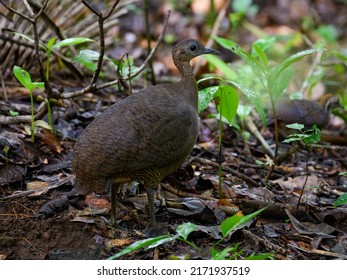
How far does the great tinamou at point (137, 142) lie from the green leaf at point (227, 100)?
0.95 ft

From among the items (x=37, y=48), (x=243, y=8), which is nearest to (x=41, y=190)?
(x=37, y=48)

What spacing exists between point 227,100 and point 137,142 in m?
0.91

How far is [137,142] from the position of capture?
3930 mm

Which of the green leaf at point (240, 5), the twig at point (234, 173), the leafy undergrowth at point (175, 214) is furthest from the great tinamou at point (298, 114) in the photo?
the green leaf at point (240, 5)

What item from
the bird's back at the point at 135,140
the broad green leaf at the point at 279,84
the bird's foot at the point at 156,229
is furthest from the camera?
the broad green leaf at the point at 279,84

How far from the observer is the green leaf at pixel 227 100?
4.48 m

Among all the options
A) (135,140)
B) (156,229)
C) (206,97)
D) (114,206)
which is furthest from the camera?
(206,97)

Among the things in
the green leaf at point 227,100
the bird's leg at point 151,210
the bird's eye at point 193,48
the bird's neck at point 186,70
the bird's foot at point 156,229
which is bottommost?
the bird's foot at point 156,229

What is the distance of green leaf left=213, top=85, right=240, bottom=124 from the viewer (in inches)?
176

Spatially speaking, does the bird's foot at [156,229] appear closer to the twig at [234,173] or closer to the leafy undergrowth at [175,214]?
the leafy undergrowth at [175,214]

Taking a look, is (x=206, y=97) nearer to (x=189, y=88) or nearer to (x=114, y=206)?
(x=189, y=88)

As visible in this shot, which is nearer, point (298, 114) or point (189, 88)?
point (189, 88)

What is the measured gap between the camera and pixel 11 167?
15.5 ft

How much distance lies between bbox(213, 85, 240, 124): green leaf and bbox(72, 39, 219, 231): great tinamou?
0.29 m
